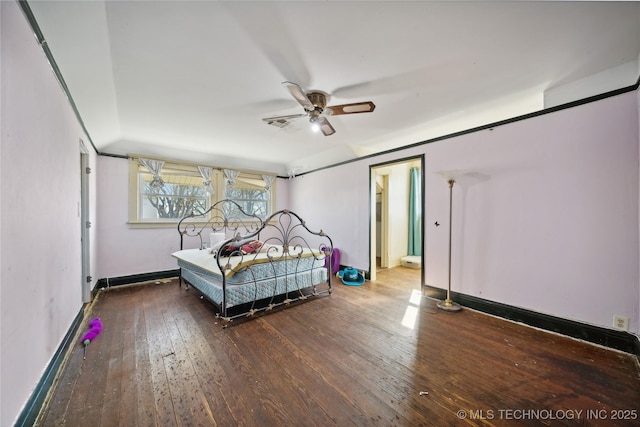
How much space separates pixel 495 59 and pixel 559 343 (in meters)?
2.65

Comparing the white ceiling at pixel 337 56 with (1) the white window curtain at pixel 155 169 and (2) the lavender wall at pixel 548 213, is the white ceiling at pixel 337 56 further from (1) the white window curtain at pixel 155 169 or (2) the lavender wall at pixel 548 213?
(1) the white window curtain at pixel 155 169

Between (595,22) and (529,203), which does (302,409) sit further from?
(595,22)

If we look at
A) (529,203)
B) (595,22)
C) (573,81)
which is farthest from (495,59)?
(529,203)

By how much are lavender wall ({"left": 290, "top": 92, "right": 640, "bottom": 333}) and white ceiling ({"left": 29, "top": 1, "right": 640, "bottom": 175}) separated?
0.38m

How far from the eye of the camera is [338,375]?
174cm

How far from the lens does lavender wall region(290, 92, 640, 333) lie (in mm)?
2041

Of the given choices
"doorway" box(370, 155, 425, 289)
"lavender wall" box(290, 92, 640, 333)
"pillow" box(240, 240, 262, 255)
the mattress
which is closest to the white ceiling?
"lavender wall" box(290, 92, 640, 333)

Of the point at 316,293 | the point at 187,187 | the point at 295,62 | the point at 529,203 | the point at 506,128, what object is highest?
the point at 295,62

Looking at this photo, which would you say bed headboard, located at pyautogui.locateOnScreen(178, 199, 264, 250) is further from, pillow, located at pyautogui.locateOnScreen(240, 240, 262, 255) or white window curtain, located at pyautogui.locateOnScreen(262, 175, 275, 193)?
pillow, located at pyautogui.locateOnScreen(240, 240, 262, 255)

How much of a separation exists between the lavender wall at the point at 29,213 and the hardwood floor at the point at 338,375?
405mm

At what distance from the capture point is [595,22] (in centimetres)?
156

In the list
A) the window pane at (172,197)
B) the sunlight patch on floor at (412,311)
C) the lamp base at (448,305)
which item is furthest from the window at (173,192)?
the lamp base at (448,305)

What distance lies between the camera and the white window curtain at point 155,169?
162 inches

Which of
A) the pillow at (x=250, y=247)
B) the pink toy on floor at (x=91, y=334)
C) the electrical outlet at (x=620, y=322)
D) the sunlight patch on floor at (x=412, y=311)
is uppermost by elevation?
the pillow at (x=250, y=247)
